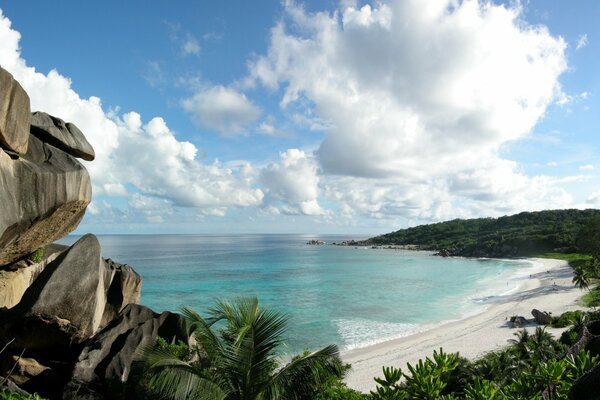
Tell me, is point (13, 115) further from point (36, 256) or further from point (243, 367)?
point (243, 367)

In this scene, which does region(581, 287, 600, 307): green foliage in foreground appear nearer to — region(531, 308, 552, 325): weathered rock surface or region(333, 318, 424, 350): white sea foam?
region(531, 308, 552, 325): weathered rock surface

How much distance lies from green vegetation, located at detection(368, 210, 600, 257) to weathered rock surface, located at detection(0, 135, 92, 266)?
252 feet

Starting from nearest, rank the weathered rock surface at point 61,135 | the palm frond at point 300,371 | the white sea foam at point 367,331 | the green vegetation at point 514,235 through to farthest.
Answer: the palm frond at point 300,371 → the weathered rock surface at point 61,135 → the white sea foam at point 367,331 → the green vegetation at point 514,235

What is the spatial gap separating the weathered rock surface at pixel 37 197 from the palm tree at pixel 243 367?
6.41 meters

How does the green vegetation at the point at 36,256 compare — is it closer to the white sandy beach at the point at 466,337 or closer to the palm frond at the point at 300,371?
the palm frond at the point at 300,371

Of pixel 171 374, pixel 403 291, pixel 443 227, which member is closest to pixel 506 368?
pixel 171 374

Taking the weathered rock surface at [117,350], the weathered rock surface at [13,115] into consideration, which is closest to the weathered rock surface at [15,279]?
the weathered rock surface at [117,350]

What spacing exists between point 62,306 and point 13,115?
6215 millimetres

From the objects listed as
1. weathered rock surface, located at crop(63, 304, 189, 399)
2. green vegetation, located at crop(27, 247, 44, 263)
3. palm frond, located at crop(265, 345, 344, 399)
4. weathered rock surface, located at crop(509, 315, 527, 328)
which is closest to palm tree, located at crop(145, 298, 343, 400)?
palm frond, located at crop(265, 345, 344, 399)

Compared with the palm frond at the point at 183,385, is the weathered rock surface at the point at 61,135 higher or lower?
higher

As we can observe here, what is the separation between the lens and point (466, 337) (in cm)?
3170

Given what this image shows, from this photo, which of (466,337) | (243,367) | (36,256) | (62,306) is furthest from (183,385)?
(466,337)

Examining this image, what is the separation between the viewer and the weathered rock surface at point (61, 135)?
48.8 ft

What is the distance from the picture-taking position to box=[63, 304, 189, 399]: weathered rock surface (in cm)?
1237
